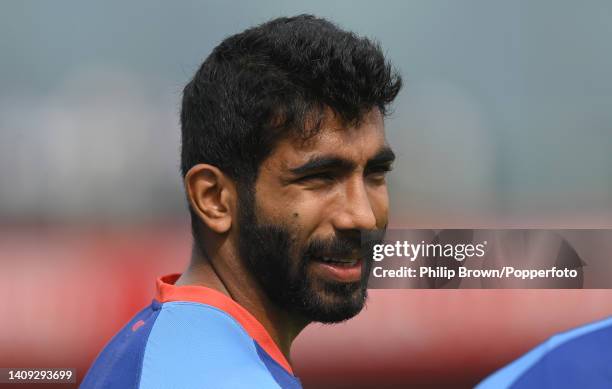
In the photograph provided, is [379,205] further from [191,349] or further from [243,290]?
[191,349]

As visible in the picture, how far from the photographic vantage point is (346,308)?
1227mm

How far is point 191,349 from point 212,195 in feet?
0.84

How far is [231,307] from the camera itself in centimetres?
119

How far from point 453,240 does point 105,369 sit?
144 cm

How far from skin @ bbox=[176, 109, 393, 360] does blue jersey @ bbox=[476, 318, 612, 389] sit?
10.6 inches

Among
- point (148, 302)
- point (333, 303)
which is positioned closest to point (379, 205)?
point (333, 303)

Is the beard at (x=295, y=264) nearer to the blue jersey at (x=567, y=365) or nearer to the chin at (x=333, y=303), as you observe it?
the chin at (x=333, y=303)

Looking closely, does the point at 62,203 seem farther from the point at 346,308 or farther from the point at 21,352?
the point at 346,308

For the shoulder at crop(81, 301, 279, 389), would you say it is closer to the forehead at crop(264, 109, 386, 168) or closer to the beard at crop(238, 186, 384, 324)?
the beard at crop(238, 186, 384, 324)

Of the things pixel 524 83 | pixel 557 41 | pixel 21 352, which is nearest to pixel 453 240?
pixel 524 83

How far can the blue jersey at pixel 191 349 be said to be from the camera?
1004 mm

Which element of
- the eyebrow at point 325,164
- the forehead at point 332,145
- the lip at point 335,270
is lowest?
the lip at point 335,270

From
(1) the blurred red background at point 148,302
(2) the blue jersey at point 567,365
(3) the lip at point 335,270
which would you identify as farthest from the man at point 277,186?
(1) the blurred red background at point 148,302

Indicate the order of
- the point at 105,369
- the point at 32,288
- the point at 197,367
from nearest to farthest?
the point at 197,367
the point at 105,369
the point at 32,288
